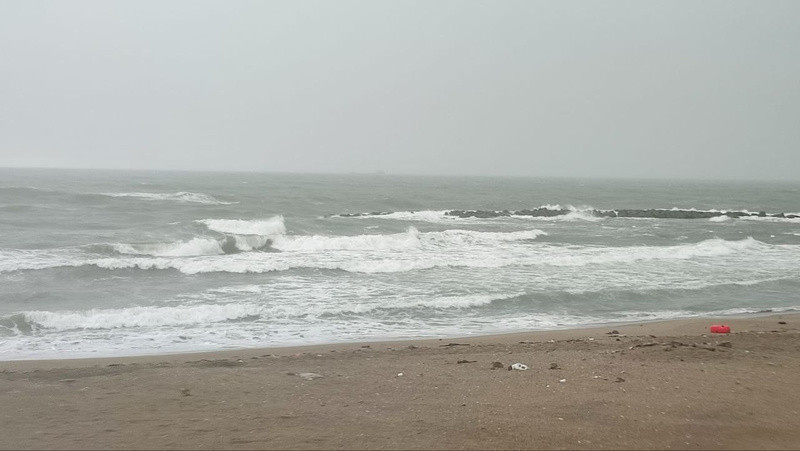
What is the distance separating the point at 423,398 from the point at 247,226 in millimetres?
24161

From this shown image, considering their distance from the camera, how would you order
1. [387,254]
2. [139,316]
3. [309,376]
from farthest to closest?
[387,254], [139,316], [309,376]

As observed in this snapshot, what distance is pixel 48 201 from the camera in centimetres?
3438

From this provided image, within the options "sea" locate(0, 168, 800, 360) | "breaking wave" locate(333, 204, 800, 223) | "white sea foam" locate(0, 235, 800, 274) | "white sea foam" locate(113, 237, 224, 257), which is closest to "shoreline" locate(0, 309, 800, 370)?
"sea" locate(0, 168, 800, 360)

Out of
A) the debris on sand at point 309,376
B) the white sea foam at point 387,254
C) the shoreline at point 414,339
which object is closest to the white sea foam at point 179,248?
the white sea foam at point 387,254

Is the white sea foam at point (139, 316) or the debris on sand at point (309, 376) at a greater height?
the debris on sand at point (309, 376)

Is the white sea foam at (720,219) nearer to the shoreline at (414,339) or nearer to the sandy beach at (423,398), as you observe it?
the shoreline at (414,339)

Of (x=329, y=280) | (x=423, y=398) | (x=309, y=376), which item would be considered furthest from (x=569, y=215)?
(x=423, y=398)

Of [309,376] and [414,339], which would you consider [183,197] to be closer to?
[414,339]

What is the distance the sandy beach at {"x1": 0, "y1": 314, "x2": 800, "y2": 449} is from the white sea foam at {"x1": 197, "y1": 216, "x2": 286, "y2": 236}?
19012mm

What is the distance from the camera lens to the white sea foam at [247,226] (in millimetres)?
27297

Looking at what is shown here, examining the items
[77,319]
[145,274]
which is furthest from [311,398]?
[145,274]

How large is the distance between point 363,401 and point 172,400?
5.99 feet

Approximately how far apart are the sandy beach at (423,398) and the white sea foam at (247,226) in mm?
19012

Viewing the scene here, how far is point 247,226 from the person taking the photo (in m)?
28.8
